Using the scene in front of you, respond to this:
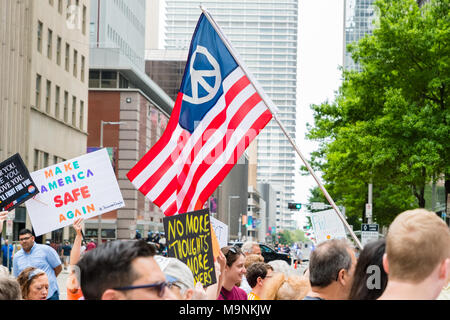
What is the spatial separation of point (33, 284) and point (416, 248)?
519cm

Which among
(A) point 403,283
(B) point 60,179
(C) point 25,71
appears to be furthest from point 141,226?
(A) point 403,283

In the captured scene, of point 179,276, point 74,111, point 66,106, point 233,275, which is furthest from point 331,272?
point 74,111

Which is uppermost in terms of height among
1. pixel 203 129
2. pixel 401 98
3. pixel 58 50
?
pixel 58 50

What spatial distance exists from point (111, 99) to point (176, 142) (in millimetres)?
73393

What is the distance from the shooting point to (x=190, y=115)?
357 inches

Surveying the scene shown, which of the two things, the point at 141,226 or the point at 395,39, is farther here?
the point at 141,226

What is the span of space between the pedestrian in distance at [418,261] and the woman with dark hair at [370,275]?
771 millimetres

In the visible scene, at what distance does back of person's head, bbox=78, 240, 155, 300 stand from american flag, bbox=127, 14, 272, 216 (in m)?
5.49

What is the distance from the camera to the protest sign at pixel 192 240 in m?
6.32

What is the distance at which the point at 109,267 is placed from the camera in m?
3.10

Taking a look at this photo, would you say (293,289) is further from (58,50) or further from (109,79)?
(109,79)

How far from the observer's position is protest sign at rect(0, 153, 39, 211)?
1027cm
